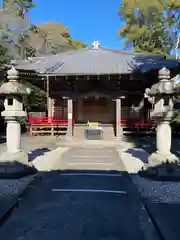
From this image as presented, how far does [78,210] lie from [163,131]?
2.95 metres

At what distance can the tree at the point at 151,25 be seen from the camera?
71.6 ft

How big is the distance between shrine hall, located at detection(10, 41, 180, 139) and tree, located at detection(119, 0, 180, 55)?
9700 millimetres

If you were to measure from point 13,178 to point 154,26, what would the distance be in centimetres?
2089

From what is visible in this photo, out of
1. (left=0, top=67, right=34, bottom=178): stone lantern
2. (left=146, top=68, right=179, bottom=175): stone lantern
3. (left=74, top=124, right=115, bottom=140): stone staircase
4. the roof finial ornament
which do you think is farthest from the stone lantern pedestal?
the roof finial ornament

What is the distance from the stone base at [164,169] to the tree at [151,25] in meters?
18.8

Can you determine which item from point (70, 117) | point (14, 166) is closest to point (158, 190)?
point (14, 166)

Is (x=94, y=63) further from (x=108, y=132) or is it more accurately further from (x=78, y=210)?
(x=78, y=210)

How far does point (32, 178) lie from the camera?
18.1ft

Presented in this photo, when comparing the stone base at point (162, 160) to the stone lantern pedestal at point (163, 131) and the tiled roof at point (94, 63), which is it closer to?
the stone lantern pedestal at point (163, 131)

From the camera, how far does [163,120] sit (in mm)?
5652

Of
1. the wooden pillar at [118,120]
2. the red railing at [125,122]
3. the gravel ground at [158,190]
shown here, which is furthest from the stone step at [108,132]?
the gravel ground at [158,190]

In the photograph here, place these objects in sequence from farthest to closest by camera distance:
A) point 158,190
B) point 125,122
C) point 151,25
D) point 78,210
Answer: point 151,25 → point 125,122 → point 158,190 → point 78,210

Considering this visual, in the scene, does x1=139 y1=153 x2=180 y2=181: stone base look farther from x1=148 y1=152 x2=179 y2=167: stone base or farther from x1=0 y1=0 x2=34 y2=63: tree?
x1=0 y1=0 x2=34 y2=63: tree

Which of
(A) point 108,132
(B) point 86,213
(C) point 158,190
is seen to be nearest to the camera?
(B) point 86,213
